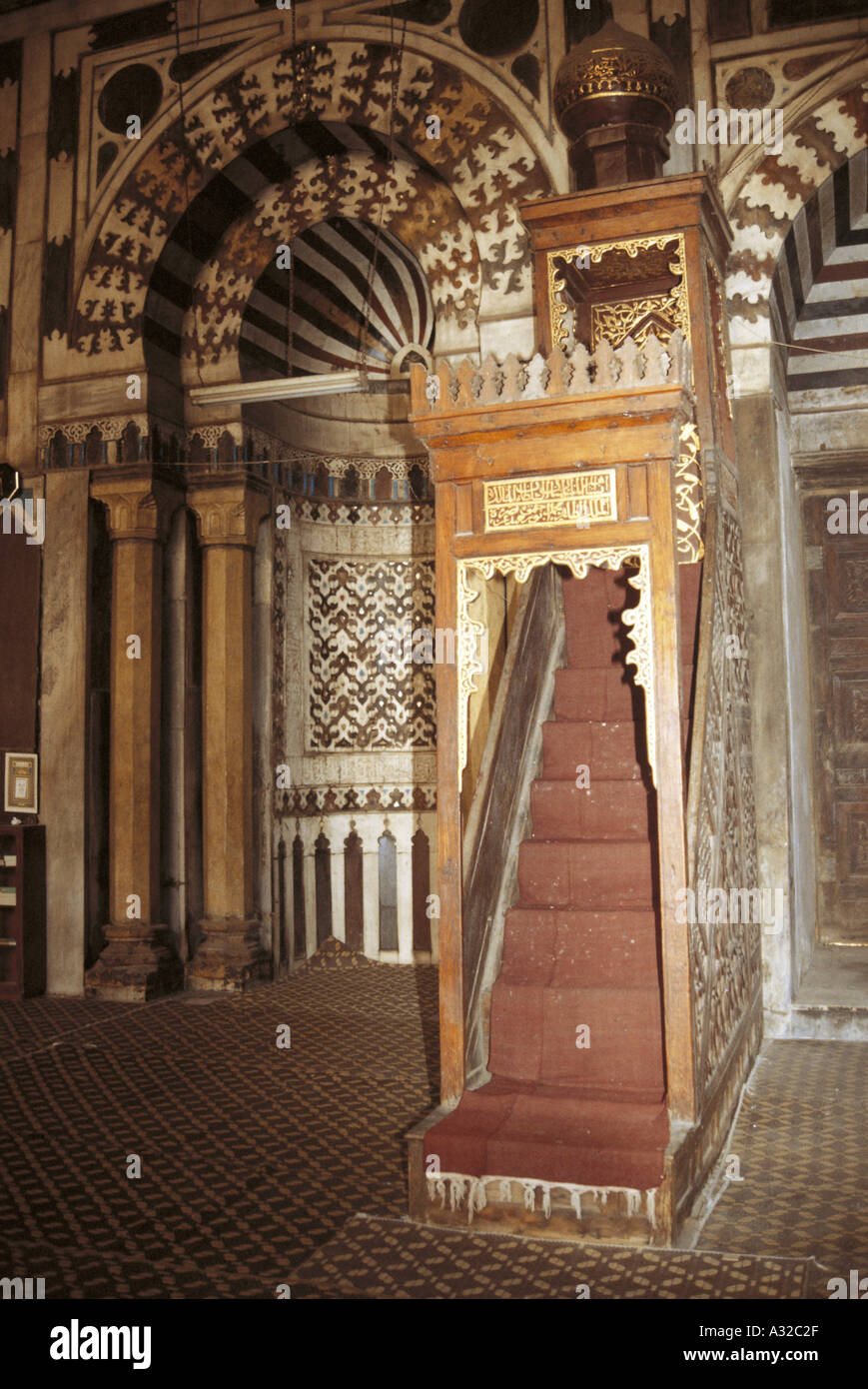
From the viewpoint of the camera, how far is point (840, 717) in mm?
6262

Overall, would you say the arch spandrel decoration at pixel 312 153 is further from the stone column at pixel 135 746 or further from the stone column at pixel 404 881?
the stone column at pixel 404 881

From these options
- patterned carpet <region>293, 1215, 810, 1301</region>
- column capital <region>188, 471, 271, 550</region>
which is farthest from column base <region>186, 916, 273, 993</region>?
patterned carpet <region>293, 1215, 810, 1301</region>

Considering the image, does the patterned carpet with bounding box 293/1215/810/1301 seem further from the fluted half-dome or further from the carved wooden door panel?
the fluted half-dome

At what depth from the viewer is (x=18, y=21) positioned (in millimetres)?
6734

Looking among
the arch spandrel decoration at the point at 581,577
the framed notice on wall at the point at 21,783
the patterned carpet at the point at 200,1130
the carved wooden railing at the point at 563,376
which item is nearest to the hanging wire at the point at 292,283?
the framed notice on wall at the point at 21,783

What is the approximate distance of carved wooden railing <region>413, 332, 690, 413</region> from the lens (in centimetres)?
317

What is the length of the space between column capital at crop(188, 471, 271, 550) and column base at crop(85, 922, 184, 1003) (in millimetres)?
2155

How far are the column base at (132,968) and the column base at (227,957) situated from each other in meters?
0.18

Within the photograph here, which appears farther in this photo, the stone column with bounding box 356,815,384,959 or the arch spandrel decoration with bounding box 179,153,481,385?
the stone column with bounding box 356,815,384,959

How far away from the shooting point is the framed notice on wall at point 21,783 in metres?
6.21

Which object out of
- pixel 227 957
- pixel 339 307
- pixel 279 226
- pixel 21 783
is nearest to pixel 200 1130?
pixel 227 957

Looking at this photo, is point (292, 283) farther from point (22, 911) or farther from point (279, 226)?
point (22, 911)

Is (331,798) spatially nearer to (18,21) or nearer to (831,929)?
(831,929)

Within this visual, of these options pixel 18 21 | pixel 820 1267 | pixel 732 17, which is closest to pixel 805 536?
pixel 732 17
